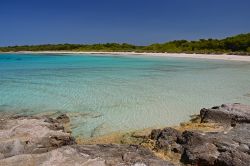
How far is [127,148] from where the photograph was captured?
448 centimetres

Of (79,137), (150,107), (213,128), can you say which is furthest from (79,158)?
(150,107)

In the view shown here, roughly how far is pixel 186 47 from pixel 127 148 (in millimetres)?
61507

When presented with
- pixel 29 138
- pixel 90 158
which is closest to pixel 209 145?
pixel 90 158

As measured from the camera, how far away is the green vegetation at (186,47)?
52.0m

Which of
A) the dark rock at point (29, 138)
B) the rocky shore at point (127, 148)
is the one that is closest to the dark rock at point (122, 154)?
the rocky shore at point (127, 148)

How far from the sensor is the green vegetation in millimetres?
51969

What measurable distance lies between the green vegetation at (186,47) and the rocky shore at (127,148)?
4174 centimetres

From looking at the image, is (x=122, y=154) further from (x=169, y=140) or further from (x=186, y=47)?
→ (x=186, y=47)

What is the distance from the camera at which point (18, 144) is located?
4.84 metres

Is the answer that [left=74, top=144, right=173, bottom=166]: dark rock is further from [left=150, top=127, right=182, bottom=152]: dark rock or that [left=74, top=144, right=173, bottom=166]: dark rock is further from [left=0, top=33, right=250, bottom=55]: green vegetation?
[left=0, top=33, right=250, bottom=55]: green vegetation

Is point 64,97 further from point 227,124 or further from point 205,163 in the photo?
point 205,163

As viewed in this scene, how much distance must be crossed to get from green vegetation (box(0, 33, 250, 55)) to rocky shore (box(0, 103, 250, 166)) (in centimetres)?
4174

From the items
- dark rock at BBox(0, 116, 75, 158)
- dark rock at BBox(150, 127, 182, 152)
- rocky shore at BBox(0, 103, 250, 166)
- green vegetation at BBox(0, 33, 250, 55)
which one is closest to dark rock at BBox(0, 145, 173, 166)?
rocky shore at BBox(0, 103, 250, 166)

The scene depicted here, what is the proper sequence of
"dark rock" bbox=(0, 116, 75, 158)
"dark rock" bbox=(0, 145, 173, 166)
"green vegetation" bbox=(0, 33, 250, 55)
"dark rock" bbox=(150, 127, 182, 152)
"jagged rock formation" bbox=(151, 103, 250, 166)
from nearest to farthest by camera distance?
"dark rock" bbox=(0, 145, 173, 166) < "jagged rock formation" bbox=(151, 103, 250, 166) < "dark rock" bbox=(0, 116, 75, 158) < "dark rock" bbox=(150, 127, 182, 152) < "green vegetation" bbox=(0, 33, 250, 55)
